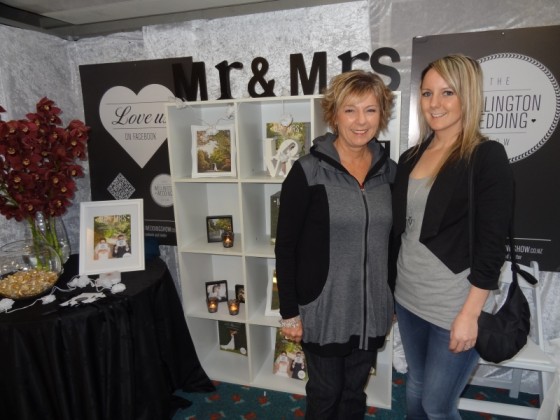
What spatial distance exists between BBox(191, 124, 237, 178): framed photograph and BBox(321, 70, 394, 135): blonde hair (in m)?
0.84

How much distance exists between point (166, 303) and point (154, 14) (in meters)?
1.62

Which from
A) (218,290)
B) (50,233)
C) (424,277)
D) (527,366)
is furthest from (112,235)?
(527,366)

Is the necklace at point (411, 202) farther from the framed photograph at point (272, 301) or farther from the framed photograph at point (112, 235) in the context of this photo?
the framed photograph at point (112, 235)

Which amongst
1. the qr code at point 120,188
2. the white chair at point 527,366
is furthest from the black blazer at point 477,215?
the qr code at point 120,188

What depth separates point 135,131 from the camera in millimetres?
2445

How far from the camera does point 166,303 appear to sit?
1967 mm

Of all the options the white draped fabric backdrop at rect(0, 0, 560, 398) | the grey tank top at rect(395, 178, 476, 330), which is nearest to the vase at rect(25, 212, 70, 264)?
the white draped fabric backdrop at rect(0, 0, 560, 398)

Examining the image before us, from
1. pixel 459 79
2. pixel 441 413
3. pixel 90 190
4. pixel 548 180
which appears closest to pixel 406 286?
pixel 441 413

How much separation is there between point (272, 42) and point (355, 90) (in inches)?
41.1

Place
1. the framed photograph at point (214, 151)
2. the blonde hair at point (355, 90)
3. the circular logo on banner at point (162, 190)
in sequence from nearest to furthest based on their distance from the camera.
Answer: the blonde hair at point (355, 90) → the framed photograph at point (214, 151) → the circular logo on banner at point (162, 190)

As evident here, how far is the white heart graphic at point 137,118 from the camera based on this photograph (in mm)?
2373

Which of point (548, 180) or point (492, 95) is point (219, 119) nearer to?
point (492, 95)

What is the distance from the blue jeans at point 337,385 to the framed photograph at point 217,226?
104 centimetres

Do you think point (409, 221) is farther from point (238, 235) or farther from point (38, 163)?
point (38, 163)
